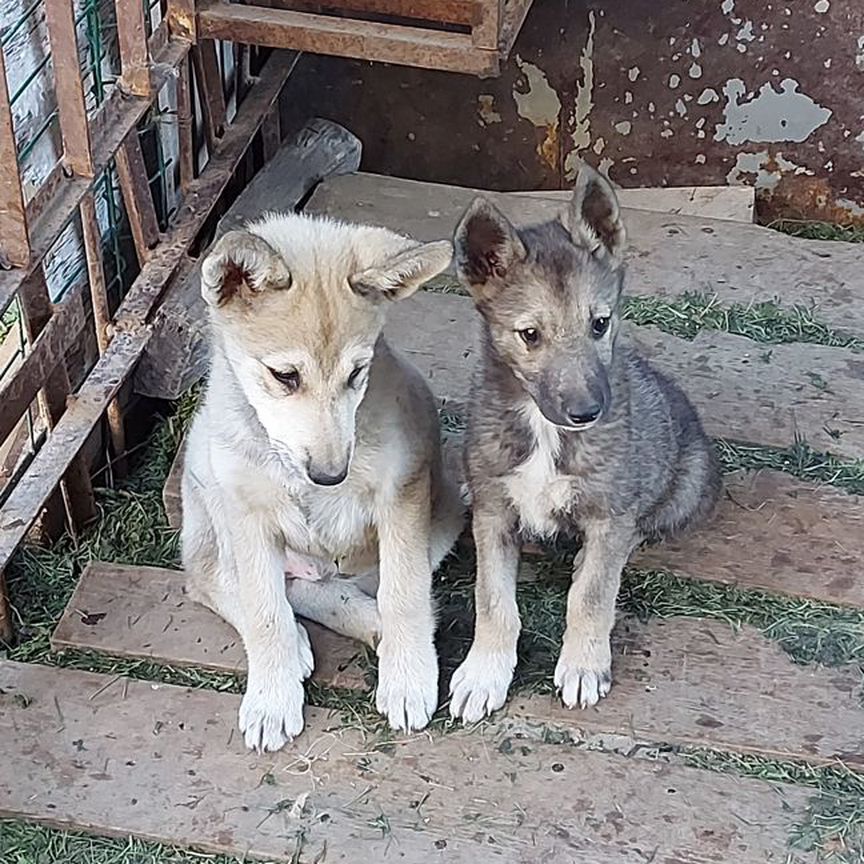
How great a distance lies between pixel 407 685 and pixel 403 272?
46.6 inches

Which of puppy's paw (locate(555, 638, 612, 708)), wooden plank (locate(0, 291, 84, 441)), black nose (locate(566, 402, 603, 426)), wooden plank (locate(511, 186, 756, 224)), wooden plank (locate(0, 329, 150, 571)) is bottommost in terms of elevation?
wooden plank (locate(511, 186, 756, 224))

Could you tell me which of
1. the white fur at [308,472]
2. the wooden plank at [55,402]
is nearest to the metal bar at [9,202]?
the wooden plank at [55,402]

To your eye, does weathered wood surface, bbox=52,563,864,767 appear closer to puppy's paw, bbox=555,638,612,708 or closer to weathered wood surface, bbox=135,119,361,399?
puppy's paw, bbox=555,638,612,708

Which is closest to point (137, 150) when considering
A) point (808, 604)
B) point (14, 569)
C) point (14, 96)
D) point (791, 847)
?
point (14, 96)

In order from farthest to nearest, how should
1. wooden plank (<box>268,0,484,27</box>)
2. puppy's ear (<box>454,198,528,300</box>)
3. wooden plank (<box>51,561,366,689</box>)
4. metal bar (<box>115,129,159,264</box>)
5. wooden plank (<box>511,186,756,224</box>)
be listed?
wooden plank (<box>511,186,756,224</box>)
wooden plank (<box>268,0,484,27</box>)
metal bar (<box>115,129,159,264</box>)
wooden plank (<box>51,561,366,689</box>)
puppy's ear (<box>454,198,528,300</box>)

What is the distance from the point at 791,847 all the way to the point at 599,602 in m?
0.81

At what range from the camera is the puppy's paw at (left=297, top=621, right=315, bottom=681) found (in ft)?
13.7

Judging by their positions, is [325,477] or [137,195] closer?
[325,477]

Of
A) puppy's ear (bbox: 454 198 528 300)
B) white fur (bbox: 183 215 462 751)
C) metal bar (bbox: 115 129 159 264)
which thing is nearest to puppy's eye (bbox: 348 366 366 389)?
white fur (bbox: 183 215 462 751)

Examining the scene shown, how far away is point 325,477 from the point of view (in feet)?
11.7

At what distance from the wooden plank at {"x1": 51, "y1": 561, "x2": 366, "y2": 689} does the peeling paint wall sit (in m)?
2.69

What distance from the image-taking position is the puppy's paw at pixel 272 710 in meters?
4.01

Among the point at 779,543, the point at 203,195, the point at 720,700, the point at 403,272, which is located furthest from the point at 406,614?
the point at 203,195

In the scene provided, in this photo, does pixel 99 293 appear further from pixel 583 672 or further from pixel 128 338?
pixel 583 672
